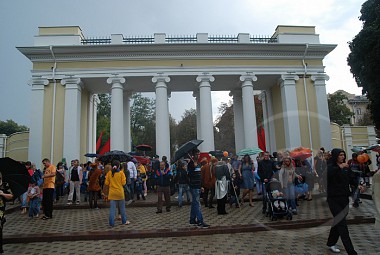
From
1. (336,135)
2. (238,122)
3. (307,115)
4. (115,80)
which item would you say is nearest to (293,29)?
(307,115)

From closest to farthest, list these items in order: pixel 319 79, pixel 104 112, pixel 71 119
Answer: pixel 71 119 < pixel 319 79 < pixel 104 112

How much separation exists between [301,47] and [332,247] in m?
17.7

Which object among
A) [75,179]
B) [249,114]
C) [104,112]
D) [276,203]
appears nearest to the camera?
[276,203]

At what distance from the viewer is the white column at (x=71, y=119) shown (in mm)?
18375

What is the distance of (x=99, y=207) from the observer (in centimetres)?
1107

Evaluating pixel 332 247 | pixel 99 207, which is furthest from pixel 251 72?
pixel 332 247

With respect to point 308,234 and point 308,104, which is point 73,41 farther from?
point 308,234

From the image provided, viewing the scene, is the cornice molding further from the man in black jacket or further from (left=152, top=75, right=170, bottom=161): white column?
the man in black jacket

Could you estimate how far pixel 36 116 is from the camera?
1888 centimetres

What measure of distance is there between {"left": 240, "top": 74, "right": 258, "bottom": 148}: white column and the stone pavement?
1007 cm

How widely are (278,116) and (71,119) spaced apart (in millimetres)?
15213

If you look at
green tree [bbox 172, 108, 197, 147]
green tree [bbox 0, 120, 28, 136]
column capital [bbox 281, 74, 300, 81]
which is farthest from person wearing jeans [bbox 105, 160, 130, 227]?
green tree [bbox 0, 120, 28, 136]

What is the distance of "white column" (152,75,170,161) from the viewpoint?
1872 cm

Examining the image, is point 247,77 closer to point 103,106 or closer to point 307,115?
point 307,115
